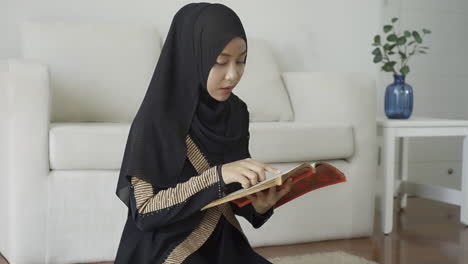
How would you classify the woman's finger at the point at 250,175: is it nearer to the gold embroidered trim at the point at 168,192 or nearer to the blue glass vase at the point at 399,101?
the gold embroidered trim at the point at 168,192

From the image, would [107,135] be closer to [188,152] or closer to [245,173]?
[188,152]

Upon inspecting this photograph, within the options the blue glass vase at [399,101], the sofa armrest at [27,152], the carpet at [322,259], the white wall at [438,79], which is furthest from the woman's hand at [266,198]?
the white wall at [438,79]

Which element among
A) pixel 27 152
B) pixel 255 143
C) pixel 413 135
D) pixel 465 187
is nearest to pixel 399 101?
pixel 413 135

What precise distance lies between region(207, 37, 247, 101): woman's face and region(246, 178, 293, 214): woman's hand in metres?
0.20

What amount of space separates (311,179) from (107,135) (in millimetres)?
1036

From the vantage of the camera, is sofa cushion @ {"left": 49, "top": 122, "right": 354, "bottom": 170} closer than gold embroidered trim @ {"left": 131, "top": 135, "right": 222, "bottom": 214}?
No

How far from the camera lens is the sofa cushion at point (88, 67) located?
240 centimetres

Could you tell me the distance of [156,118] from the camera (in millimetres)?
1088

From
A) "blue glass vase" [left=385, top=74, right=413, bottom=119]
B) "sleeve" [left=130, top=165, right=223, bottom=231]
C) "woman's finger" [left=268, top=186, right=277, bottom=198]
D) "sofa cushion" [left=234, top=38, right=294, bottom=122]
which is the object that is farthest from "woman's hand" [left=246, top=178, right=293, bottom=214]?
"blue glass vase" [left=385, top=74, right=413, bottom=119]

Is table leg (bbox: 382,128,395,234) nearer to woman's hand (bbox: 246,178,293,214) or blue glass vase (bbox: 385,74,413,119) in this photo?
blue glass vase (bbox: 385,74,413,119)

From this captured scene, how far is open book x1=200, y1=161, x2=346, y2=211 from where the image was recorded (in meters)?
0.91

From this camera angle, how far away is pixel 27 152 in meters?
1.93

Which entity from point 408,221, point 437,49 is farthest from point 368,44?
point 408,221

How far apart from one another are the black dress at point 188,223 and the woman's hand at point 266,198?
3 centimetres
